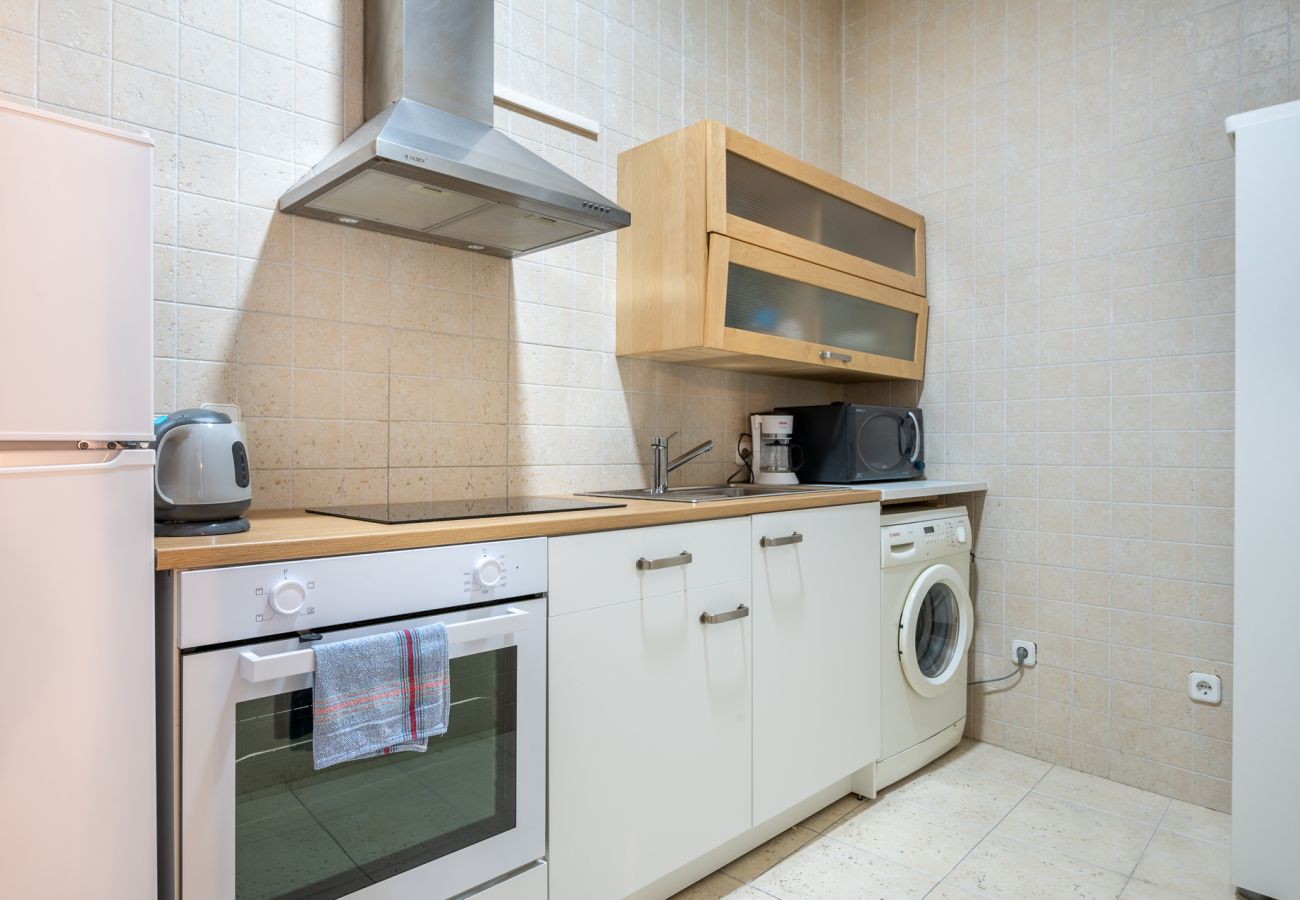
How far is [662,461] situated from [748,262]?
0.68m

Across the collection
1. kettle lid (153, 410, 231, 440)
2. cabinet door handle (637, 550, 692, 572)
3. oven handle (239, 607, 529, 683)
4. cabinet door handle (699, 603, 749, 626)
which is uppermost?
kettle lid (153, 410, 231, 440)

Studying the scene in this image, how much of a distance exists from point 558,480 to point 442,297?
0.63 m

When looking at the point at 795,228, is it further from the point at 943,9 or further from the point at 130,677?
the point at 130,677

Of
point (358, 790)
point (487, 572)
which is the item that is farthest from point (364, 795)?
point (487, 572)

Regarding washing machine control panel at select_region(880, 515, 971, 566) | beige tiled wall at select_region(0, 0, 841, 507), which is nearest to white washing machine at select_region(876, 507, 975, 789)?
washing machine control panel at select_region(880, 515, 971, 566)

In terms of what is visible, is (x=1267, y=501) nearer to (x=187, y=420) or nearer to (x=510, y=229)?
(x=510, y=229)

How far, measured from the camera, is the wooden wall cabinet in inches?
88.0

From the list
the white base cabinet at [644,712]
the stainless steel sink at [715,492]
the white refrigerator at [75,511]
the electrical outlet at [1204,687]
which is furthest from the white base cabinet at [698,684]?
the electrical outlet at [1204,687]

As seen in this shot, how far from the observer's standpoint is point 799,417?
9.36ft

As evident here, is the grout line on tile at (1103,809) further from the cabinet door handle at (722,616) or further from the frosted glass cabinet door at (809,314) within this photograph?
the frosted glass cabinet door at (809,314)

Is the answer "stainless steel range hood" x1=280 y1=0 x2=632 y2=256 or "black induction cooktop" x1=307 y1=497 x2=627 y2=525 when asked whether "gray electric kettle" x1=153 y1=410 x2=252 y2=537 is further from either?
"stainless steel range hood" x1=280 y1=0 x2=632 y2=256

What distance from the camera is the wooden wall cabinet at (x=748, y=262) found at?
7.33 feet

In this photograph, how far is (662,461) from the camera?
96.9 inches

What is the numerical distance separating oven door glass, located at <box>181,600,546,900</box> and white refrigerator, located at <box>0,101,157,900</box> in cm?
8
